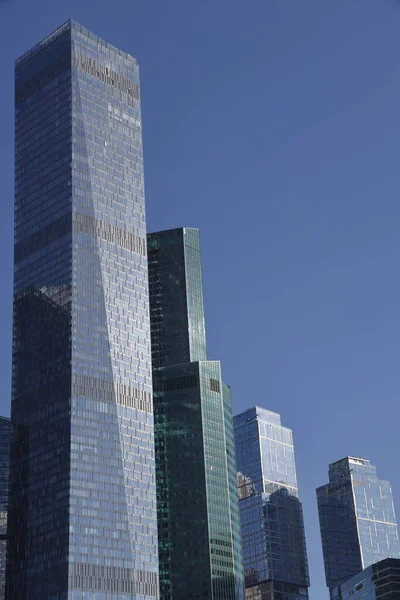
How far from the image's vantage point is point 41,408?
649 ft

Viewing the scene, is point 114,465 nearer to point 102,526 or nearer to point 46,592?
point 102,526

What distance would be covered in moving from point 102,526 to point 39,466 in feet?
53.7

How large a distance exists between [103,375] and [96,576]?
36205 millimetres

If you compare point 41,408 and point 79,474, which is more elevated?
point 41,408

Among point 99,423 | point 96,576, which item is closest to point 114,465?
point 99,423

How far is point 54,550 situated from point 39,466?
16.8 m

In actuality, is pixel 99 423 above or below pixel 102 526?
above

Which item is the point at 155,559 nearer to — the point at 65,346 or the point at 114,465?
the point at 114,465

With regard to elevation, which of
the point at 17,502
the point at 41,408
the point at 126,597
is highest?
the point at 41,408

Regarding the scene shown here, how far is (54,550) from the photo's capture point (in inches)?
7205

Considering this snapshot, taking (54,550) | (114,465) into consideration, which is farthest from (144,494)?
(54,550)

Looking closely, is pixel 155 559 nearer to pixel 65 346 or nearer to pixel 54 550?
pixel 54 550

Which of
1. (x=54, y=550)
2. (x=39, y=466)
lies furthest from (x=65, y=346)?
(x=54, y=550)

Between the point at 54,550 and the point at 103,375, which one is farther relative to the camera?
the point at 103,375
